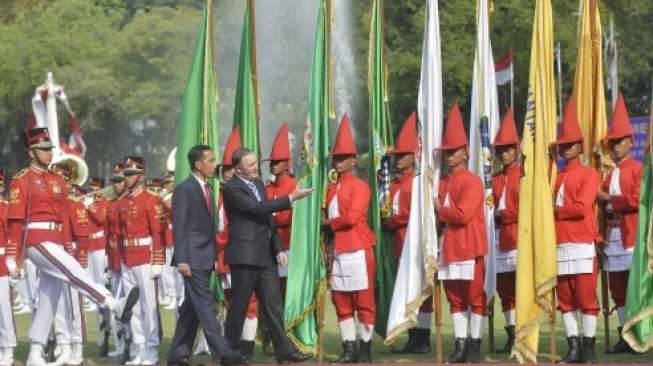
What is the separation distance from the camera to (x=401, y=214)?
599 inches

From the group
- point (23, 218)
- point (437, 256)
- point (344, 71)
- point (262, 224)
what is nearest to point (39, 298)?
point (23, 218)

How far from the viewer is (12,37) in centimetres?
5522

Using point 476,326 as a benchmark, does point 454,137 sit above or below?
above

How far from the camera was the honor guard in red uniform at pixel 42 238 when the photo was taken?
14.0 metres

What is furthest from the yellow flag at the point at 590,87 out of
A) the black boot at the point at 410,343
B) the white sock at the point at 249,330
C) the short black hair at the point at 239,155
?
the white sock at the point at 249,330

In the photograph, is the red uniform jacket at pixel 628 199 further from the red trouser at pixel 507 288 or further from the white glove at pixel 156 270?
the white glove at pixel 156 270

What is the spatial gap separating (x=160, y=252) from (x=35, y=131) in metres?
1.79

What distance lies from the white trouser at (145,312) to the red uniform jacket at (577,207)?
4.24 meters

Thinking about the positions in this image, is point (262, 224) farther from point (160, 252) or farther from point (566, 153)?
point (566, 153)

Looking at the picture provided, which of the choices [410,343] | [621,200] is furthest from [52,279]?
[621,200]

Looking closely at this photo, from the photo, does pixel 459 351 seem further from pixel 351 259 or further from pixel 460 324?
pixel 351 259

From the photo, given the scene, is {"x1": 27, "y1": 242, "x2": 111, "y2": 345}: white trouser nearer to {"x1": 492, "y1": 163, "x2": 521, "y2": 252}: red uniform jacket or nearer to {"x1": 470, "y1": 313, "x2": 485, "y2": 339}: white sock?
{"x1": 470, "y1": 313, "x2": 485, "y2": 339}: white sock

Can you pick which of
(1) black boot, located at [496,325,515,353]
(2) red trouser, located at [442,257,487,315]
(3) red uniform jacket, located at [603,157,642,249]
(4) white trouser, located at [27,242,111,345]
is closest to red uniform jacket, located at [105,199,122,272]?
(4) white trouser, located at [27,242,111,345]

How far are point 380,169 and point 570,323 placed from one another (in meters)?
2.92
